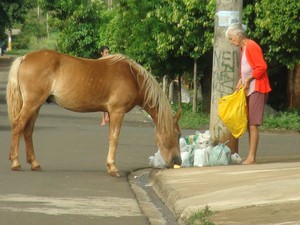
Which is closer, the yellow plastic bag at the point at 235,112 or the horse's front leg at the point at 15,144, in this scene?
the yellow plastic bag at the point at 235,112

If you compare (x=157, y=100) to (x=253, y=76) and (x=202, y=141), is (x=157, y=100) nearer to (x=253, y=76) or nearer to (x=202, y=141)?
(x=202, y=141)

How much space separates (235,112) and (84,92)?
2205 mm

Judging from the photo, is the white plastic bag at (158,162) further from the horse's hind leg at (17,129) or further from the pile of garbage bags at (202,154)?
the horse's hind leg at (17,129)

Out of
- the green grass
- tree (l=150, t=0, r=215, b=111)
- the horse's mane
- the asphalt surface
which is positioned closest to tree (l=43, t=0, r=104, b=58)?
tree (l=150, t=0, r=215, b=111)

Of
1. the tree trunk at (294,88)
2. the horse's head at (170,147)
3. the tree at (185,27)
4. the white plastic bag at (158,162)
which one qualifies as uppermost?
the horse's head at (170,147)

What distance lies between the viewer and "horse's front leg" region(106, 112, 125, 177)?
47.3 feet

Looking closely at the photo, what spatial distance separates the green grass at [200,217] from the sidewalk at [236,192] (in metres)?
0.08

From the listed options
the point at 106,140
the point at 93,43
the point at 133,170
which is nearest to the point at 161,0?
the point at 106,140

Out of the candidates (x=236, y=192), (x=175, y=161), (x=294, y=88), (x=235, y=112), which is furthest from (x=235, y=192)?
(x=294, y=88)

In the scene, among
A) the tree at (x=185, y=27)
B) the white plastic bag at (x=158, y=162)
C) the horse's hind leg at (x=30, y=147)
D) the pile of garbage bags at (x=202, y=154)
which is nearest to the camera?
the pile of garbage bags at (x=202, y=154)

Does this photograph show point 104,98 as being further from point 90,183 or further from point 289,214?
point 289,214

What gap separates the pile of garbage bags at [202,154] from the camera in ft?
46.9

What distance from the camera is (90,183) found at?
13461 millimetres

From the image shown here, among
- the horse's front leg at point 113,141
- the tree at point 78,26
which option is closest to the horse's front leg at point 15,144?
the horse's front leg at point 113,141
